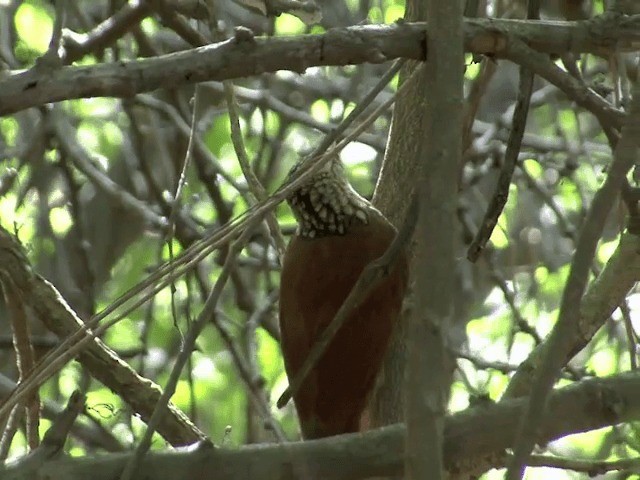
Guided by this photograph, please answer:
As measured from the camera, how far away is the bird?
6.89ft

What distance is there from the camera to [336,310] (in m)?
2.10

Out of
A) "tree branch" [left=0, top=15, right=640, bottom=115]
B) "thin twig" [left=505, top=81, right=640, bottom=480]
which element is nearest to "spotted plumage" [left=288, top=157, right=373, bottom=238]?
"tree branch" [left=0, top=15, right=640, bottom=115]

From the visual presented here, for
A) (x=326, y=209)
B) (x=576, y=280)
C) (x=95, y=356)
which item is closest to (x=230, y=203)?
(x=326, y=209)

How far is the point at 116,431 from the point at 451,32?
2.44m

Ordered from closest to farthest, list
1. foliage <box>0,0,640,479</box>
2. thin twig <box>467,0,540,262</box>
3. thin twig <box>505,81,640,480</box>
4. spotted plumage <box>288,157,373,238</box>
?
thin twig <box>505,81,640,480</box> < thin twig <box>467,0,540,262</box> < spotted plumage <box>288,157,373,238</box> < foliage <box>0,0,640,479</box>

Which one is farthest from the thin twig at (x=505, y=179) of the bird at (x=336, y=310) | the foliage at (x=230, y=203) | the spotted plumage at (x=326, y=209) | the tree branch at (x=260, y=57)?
the foliage at (x=230, y=203)

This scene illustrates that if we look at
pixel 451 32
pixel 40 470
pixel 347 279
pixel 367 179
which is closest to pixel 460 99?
pixel 451 32

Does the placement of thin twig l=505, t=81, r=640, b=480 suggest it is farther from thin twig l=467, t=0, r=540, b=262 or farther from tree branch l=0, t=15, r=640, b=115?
thin twig l=467, t=0, r=540, b=262

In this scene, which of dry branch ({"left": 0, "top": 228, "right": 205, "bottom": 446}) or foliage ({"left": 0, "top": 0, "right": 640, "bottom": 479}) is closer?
dry branch ({"left": 0, "top": 228, "right": 205, "bottom": 446})

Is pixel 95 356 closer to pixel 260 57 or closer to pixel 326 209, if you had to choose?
pixel 326 209

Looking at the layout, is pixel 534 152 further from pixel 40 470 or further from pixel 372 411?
pixel 40 470

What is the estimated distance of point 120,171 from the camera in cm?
403

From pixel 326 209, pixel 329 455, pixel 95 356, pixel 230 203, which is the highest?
pixel 230 203

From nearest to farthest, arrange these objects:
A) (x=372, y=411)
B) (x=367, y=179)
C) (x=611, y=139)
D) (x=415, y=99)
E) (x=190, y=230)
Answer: (x=611, y=139) → (x=372, y=411) → (x=415, y=99) → (x=190, y=230) → (x=367, y=179)
